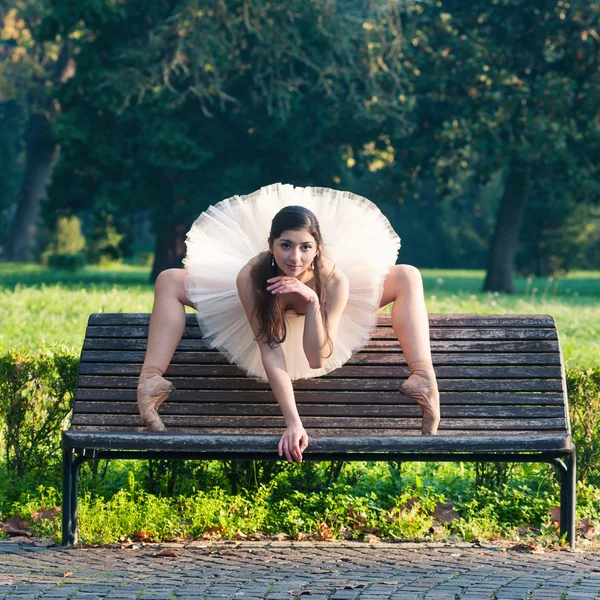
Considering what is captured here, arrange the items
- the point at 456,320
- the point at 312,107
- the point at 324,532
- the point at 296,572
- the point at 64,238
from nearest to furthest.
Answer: the point at 296,572 < the point at 324,532 < the point at 456,320 < the point at 312,107 < the point at 64,238

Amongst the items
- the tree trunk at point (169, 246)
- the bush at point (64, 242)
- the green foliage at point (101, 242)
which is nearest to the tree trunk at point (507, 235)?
the tree trunk at point (169, 246)

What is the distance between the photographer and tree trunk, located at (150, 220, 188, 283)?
26.2m

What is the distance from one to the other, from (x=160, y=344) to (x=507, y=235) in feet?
77.3

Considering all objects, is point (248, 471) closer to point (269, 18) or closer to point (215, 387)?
point (215, 387)

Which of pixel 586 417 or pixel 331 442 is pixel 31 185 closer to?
pixel 586 417

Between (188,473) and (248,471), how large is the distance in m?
0.31

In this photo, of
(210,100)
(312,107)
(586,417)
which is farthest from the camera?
(312,107)

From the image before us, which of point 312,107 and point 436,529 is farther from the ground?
point 312,107

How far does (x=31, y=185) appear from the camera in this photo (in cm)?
3888

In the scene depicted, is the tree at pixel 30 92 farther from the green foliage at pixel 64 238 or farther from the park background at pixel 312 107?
the park background at pixel 312 107

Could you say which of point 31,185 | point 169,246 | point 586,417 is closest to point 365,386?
point 586,417

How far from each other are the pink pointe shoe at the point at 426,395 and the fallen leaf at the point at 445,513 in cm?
52

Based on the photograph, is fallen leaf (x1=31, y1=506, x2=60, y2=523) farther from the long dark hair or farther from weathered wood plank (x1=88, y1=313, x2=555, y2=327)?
the long dark hair

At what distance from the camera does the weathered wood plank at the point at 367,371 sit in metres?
5.29
